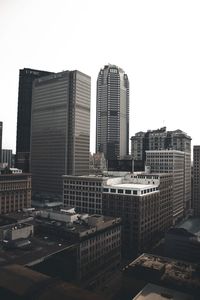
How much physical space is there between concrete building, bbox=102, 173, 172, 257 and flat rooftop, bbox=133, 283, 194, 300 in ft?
191

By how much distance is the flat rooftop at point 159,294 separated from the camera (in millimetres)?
76688

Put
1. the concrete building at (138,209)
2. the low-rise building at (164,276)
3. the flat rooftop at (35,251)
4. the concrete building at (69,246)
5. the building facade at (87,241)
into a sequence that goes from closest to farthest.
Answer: the low-rise building at (164,276)
the flat rooftop at (35,251)
the concrete building at (69,246)
the building facade at (87,241)
the concrete building at (138,209)

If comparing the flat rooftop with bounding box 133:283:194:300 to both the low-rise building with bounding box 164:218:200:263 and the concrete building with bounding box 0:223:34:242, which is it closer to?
the concrete building with bounding box 0:223:34:242

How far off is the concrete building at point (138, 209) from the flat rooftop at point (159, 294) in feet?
191

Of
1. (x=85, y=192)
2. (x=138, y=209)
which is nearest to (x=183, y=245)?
(x=138, y=209)

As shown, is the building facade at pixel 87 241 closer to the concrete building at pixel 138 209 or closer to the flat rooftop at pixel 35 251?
the flat rooftop at pixel 35 251

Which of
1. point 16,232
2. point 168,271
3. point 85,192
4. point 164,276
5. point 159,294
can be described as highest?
point 85,192

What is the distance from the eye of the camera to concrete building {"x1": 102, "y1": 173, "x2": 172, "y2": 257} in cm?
14325

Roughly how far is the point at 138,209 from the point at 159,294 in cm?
6599

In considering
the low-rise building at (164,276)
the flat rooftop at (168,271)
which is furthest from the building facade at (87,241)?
the flat rooftop at (168,271)

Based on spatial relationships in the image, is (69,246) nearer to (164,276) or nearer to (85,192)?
(164,276)

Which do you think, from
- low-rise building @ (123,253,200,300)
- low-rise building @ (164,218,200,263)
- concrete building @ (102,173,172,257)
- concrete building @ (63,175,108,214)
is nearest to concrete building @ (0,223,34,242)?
low-rise building @ (123,253,200,300)

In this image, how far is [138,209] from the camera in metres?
144

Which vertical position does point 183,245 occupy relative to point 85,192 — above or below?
below
